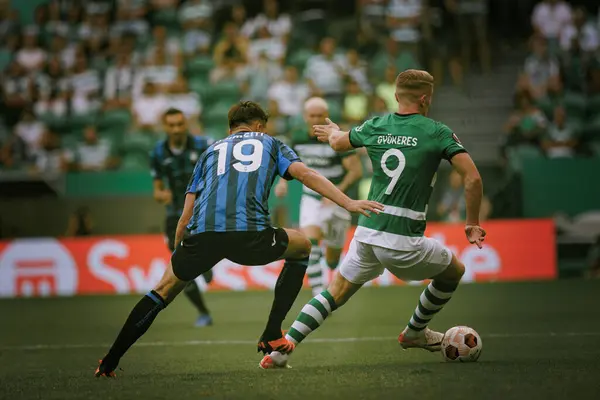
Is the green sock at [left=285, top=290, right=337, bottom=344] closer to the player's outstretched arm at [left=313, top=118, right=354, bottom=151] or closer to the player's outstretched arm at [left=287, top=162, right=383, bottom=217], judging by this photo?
the player's outstretched arm at [left=287, top=162, right=383, bottom=217]

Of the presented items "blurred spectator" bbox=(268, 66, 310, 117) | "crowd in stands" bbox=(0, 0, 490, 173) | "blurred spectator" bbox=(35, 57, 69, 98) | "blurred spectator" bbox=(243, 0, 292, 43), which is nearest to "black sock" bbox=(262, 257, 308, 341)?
"crowd in stands" bbox=(0, 0, 490, 173)

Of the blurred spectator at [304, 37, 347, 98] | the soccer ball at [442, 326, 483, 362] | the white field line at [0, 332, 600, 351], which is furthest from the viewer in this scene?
the blurred spectator at [304, 37, 347, 98]

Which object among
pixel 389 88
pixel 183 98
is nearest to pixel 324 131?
pixel 389 88

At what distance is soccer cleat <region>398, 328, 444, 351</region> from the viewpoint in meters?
7.24

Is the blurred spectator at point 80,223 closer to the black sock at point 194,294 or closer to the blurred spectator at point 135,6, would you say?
the black sock at point 194,294

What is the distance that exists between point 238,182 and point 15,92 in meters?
14.0

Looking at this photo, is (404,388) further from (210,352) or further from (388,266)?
(210,352)

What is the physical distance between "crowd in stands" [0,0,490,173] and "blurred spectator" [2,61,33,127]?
0.02m

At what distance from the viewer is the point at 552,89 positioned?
59.5ft

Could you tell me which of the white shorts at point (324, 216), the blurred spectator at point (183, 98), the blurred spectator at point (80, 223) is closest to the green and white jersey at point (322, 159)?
the white shorts at point (324, 216)

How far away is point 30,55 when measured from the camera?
20.2m

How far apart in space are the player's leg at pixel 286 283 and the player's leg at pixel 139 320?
2.18 ft

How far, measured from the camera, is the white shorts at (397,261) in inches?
262

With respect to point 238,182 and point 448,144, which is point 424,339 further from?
point 238,182
